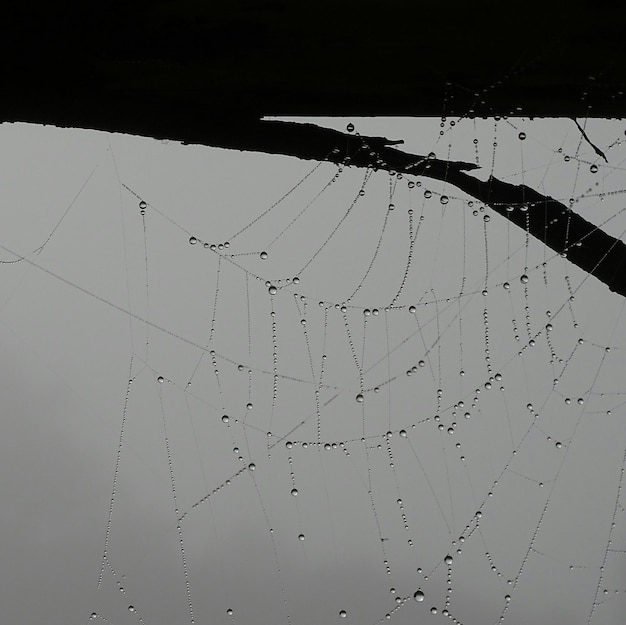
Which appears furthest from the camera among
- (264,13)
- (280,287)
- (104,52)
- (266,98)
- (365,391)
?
(365,391)

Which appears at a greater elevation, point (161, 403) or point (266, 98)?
point (266, 98)

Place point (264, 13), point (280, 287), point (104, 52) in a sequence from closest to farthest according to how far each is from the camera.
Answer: point (264, 13)
point (104, 52)
point (280, 287)

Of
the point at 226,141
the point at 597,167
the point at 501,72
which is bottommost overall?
the point at 226,141

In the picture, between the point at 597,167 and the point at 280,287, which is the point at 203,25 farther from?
the point at 597,167

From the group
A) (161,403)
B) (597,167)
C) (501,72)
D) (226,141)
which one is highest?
(597,167)

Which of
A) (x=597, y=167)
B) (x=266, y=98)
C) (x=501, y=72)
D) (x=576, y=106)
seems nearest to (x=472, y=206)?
(x=597, y=167)

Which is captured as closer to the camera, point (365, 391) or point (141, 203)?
point (141, 203)

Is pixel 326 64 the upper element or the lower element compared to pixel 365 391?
upper

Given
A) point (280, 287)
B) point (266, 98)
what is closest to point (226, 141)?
point (266, 98)

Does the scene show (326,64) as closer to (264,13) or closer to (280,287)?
(264,13)
